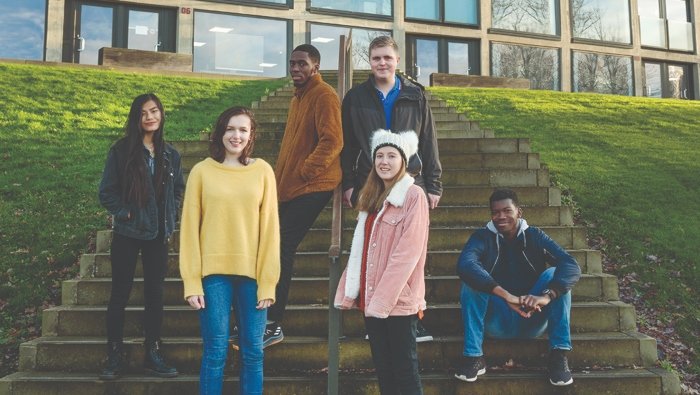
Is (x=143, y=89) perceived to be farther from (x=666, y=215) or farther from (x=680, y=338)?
(x=680, y=338)

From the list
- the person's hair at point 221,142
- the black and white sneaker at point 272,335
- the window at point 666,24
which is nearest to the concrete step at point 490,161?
the black and white sneaker at point 272,335

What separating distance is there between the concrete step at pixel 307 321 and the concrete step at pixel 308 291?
268 mm

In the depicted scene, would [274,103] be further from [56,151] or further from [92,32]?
[92,32]

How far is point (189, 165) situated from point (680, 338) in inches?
215

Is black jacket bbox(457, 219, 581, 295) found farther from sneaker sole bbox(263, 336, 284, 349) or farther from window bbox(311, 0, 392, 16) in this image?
window bbox(311, 0, 392, 16)

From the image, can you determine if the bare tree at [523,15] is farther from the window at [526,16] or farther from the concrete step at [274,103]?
the concrete step at [274,103]

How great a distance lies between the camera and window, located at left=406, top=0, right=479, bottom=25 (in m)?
23.1

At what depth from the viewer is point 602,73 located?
25.6 m

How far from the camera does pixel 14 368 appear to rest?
14.9 ft

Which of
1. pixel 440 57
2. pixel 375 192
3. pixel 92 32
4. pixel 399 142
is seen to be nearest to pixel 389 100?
pixel 399 142

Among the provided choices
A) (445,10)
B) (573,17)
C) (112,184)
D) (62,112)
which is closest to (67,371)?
(112,184)

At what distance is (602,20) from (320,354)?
26.0 meters

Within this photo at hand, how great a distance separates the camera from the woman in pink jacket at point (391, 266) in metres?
3.17

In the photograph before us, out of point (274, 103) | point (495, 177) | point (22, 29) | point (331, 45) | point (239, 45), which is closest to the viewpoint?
point (495, 177)
